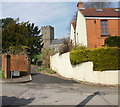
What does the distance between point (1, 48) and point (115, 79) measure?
825 inches

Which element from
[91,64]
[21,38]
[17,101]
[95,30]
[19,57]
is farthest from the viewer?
[21,38]

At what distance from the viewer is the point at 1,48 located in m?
28.4

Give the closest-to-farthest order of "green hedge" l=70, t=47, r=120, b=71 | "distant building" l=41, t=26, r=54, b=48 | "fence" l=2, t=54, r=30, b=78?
"green hedge" l=70, t=47, r=120, b=71, "fence" l=2, t=54, r=30, b=78, "distant building" l=41, t=26, r=54, b=48

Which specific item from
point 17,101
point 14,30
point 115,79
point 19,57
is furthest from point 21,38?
point 17,101

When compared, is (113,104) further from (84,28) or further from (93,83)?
(84,28)

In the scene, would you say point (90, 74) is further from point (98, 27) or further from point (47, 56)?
point (47, 56)

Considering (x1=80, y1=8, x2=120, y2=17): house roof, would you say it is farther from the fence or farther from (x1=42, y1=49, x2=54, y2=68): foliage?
Result: the fence

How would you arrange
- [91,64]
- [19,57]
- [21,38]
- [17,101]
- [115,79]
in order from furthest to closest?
[21,38] → [19,57] → [91,64] → [115,79] → [17,101]

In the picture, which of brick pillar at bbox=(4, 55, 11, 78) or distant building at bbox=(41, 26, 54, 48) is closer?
brick pillar at bbox=(4, 55, 11, 78)

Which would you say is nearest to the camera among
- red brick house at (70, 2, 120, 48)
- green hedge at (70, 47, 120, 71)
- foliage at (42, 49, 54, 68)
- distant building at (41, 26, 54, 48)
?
green hedge at (70, 47, 120, 71)

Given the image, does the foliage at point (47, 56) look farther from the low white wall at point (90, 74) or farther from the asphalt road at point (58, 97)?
the asphalt road at point (58, 97)

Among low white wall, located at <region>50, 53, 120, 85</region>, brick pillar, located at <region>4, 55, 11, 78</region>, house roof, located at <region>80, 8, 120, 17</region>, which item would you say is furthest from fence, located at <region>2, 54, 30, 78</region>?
house roof, located at <region>80, 8, 120, 17</region>

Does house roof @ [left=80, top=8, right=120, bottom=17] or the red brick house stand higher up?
house roof @ [left=80, top=8, right=120, bottom=17]

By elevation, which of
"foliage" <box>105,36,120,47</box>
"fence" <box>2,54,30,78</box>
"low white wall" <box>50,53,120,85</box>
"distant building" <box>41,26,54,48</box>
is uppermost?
"distant building" <box>41,26,54,48</box>
